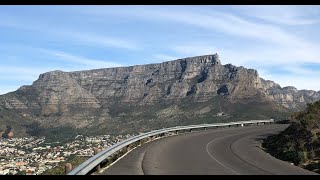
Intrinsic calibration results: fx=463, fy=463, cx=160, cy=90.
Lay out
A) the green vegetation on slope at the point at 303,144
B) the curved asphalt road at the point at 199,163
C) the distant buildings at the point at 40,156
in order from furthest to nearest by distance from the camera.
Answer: the distant buildings at the point at 40,156 < the green vegetation on slope at the point at 303,144 < the curved asphalt road at the point at 199,163

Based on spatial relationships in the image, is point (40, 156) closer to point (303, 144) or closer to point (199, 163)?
point (303, 144)

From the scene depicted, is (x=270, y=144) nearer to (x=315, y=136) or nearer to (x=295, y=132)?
(x=295, y=132)

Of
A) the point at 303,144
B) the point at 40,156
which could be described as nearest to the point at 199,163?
the point at 303,144

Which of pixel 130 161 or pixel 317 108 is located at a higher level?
pixel 317 108

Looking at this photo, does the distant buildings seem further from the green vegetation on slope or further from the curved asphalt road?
the green vegetation on slope

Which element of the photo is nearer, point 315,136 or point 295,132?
point 315,136

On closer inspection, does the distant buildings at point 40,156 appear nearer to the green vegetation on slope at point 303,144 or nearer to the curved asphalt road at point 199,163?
the curved asphalt road at point 199,163

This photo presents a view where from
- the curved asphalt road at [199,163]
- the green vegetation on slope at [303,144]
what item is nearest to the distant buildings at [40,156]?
the curved asphalt road at [199,163]

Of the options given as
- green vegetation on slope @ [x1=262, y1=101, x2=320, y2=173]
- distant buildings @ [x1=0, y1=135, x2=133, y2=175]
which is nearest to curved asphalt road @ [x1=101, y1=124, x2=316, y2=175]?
green vegetation on slope @ [x1=262, y1=101, x2=320, y2=173]
